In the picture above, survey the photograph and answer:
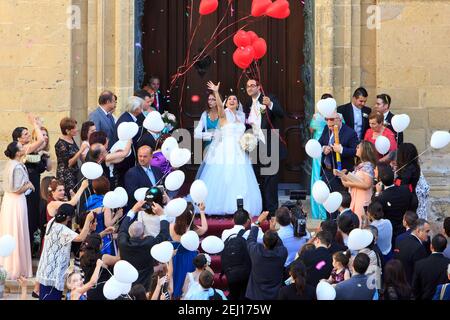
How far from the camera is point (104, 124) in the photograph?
14.5m

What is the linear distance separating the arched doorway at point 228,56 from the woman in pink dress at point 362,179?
9.31 ft

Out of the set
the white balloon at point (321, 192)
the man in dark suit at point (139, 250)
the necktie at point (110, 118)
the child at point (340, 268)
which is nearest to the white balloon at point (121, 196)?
the man in dark suit at point (139, 250)

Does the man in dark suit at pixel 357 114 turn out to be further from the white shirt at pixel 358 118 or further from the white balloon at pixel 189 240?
the white balloon at pixel 189 240

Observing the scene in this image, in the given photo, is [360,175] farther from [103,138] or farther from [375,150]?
[103,138]

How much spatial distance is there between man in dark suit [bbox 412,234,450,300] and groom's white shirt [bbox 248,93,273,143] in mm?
3870

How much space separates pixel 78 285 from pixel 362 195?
3.51 meters

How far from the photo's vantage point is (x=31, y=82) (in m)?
15.4

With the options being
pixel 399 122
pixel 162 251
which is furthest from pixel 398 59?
pixel 162 251

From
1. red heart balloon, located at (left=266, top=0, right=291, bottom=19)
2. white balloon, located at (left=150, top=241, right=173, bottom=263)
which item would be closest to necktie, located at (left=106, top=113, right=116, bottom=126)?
red heart balloon, located at (left=266, top=0, right=291, bottom=19)

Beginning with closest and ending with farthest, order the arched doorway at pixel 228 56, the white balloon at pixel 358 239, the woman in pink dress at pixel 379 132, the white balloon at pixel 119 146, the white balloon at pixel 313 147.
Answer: the white balloon at pixel 358 239 → the white balloon at pixel 313 147 → the white balloon at pixel 119 146 → the woman in pink dress at pixel 379 132 → the arched doorway at pixel 228 56

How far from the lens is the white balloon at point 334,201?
12.6m

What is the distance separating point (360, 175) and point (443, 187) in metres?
2.38

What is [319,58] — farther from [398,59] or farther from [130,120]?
[130,120]

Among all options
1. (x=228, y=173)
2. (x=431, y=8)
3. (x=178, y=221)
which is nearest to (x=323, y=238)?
(x=178, y=221)
